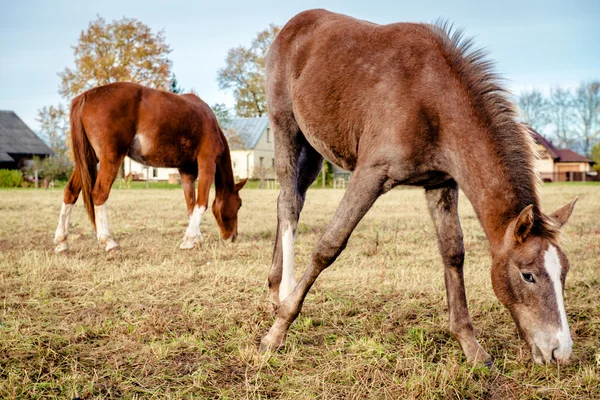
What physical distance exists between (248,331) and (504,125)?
218cm

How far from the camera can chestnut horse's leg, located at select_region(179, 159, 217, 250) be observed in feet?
24.8

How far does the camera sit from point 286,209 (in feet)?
14.2

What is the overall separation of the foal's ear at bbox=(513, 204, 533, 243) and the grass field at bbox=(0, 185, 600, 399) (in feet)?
2.63

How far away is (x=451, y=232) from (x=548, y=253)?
90 cm

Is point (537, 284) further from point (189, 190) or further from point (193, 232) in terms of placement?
point (189, 190)

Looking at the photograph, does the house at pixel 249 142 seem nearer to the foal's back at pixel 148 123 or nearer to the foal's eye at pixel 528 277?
the foal's back at pixel 148 123

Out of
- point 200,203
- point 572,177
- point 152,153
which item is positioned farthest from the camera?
point 572,177

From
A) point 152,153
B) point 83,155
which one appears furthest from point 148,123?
point 83,155

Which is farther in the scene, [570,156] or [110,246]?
[570,156]

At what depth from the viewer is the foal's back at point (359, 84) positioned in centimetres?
327

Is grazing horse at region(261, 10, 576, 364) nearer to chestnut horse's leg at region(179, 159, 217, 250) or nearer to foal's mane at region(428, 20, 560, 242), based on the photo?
foal's mane at region(428, 20, 560, 242)

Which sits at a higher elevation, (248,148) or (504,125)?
(248,148)

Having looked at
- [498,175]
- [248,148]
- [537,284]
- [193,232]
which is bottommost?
[193,232]

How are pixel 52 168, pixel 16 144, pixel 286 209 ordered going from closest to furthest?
pixel 286 209 → pixel 52 168 → pixel 16 144
